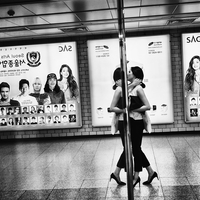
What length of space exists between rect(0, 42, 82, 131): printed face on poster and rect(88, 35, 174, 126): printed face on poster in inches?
20.4

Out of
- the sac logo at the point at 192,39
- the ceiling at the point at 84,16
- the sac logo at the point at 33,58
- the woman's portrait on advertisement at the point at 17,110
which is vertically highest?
the ceiling at the point at 84,16

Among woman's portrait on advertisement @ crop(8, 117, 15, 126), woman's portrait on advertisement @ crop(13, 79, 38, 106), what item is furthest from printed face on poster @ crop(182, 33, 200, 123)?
woman's portrait on advertisement @ crop(8, 117, 15, 126)

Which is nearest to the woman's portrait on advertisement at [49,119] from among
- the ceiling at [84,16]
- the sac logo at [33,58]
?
the sac logo at [33,58]

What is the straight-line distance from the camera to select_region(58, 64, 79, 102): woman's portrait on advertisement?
339 inches

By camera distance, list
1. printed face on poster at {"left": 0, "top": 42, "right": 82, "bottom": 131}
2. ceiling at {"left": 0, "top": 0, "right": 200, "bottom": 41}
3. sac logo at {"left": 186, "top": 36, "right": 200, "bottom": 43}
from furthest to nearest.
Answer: printed face on poster at {"left": 0, "top": 42, "right": 82, "bottom": 131} → sac logo at {"left": 186, "top": 36, "right": 200, "bottom": 43} → ceiling at {"left": 0, "top": 0, "right": 200, "bottom": 41}

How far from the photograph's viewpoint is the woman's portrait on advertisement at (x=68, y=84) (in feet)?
28.2

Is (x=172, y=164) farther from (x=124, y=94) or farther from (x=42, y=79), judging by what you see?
(x=42, y=79)

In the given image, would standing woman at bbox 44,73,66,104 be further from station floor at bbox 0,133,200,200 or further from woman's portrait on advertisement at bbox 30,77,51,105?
station floor at bbox 0,133,200,200

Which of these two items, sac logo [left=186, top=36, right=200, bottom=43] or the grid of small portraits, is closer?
sac logo [left=186, top=36, right=200, bottom=43]

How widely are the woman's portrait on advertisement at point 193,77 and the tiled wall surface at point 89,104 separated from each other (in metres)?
0.19

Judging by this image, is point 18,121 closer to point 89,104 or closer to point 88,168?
point 89,104

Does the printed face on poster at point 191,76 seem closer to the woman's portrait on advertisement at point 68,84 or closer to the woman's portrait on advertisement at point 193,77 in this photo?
the woman's portrait on advertisement at point 193,77

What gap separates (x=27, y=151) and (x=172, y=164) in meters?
3.37

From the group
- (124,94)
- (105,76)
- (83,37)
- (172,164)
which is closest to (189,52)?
(105,76)
